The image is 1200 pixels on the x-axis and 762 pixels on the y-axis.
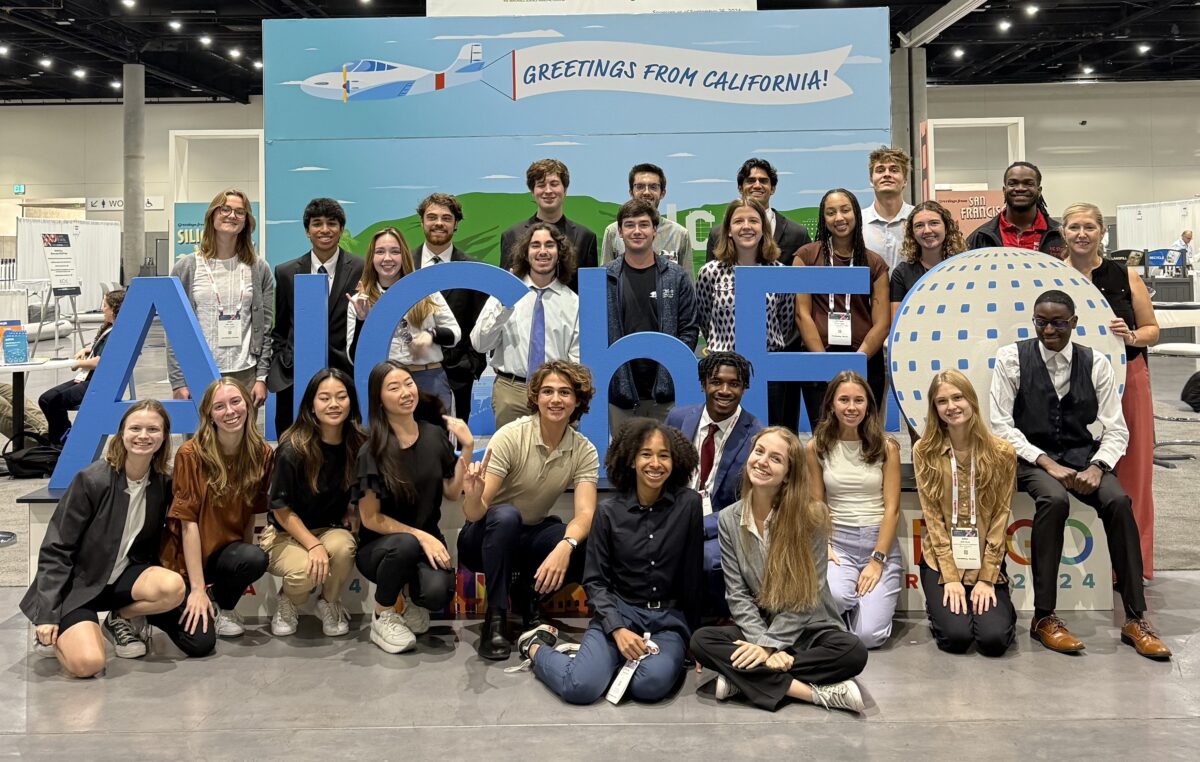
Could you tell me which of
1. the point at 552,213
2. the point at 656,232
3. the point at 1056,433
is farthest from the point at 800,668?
the point at 552,213

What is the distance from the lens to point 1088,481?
149 inches

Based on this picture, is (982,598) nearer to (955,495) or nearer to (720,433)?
(955,495)

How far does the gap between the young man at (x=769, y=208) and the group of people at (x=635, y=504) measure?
509 millimetres

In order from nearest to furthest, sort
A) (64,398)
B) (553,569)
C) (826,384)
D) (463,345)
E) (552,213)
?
(553,569) < (826,384) < (463,345) < (552,213) < (64,398)

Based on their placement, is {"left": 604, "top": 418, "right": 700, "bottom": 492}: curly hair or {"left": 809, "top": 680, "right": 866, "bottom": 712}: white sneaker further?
{"left": 604, "top": 418, "right": 700, "bottom": 492}: curly hair

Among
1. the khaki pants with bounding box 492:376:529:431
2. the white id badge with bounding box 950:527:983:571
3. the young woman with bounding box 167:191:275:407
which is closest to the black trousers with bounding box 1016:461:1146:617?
the white id badge with bounding box 950:527:983:571

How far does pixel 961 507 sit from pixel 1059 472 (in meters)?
0.42

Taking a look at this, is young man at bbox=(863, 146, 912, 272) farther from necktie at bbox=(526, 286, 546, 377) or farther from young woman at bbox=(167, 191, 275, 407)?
young woman at bbox=(167, 191, 275, 407)

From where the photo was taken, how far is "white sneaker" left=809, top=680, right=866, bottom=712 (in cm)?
305

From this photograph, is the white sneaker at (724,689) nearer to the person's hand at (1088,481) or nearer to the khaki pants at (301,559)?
the khaki pants at (301,559)

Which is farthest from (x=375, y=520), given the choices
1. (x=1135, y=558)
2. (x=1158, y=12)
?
(x=1158, y=12)

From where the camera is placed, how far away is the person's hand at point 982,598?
3631mm

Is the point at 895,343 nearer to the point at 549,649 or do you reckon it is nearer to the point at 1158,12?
the point at 549,649

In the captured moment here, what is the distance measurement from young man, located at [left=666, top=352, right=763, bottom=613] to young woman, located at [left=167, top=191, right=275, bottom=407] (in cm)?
192
